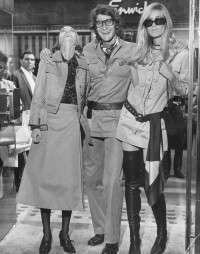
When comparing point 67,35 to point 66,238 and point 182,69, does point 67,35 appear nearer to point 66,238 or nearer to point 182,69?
point 182,69

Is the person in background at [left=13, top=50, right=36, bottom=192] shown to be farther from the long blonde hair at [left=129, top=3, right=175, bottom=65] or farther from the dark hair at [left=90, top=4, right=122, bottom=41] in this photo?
the long blonde hair at [left=129, top=3, right=175, bottom=65]

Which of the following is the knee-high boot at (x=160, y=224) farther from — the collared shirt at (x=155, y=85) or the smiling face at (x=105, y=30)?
the smiling face at (x=105, y=30)

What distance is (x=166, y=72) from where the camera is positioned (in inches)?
126

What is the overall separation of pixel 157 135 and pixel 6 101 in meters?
1.11

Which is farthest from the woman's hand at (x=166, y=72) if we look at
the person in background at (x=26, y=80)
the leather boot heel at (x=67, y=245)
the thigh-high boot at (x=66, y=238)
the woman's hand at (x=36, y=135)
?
the person in background at (x=26, y=80)

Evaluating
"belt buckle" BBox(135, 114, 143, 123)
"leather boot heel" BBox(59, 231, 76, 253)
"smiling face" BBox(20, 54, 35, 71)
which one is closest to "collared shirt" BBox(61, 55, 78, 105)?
"belt buckle" BBox(135, 114, 143, 123)

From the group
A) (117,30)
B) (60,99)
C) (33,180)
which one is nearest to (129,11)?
(117,30)

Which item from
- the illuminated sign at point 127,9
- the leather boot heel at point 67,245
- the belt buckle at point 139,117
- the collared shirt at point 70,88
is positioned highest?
the illuminated sign at point 127,9

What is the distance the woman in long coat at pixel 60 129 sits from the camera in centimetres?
355

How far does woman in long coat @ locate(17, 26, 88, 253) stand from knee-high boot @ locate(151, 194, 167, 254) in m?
0.50

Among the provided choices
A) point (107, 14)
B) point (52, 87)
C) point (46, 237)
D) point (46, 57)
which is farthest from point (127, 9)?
point (46, 237)

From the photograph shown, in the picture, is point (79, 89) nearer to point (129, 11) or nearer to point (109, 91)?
point (109, 91)

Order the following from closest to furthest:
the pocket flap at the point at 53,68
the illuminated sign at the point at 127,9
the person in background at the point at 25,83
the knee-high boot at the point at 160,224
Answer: the knee-high boot at the point at 160,224 → the pocket flap at the point at 53,68 → the illuminated sign at the point at 127,9 → the person in background at the point at 25,83

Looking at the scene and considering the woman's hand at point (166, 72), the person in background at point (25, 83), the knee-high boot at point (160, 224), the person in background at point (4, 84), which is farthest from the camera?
the person in background at point (25, 83)
